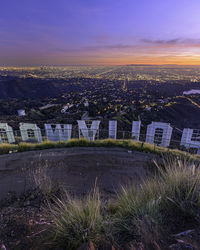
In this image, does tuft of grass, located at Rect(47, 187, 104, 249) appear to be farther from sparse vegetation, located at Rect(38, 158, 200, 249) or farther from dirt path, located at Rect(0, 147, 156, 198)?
dirt path, located at Rect(0, 147, 156, 198)

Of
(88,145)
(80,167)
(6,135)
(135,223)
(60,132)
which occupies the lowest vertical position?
(6,135)

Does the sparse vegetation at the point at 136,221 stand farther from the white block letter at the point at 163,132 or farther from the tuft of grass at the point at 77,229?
A: the white block letter at the point at 163,132

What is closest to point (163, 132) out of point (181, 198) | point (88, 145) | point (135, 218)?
point (88, 145)

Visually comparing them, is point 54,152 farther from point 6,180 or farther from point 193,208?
point 193,208

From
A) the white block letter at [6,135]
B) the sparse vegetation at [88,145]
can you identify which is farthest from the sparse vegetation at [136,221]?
the white block letter at [6,135]

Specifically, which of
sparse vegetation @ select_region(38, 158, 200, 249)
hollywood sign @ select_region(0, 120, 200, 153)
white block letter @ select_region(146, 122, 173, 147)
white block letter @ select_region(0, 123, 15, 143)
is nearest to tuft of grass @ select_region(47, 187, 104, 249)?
sparse vegetation @ select_region(38, 158, 200, 249)

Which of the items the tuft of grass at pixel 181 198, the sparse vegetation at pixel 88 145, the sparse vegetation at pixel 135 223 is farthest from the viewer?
the sparse vegetation at pixel 88 145

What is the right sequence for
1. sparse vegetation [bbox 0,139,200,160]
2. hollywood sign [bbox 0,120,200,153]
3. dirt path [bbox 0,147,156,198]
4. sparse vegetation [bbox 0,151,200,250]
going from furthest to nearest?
1. hollywood sign [bbox 0,120,200,153]
2. sparse vegetation [bbox 0,139,200,160]
3. dirt path [bbox 0,147,156,198]
4. sparse vegetation [bbox 0,151,200,250]

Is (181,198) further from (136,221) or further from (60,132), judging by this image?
(60,132)

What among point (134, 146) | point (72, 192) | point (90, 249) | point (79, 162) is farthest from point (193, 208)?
point (134, 146)
